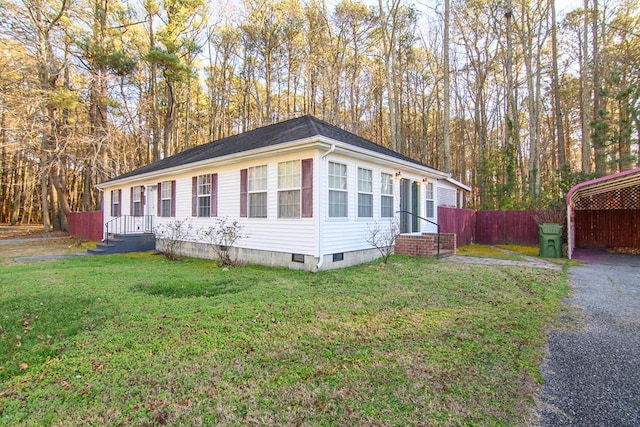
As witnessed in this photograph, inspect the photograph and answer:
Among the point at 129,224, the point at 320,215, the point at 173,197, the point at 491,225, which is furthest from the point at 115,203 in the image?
the point at 491,225

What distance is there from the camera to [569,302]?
4656 millimetres

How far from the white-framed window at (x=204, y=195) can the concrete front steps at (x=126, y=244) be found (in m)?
3.24

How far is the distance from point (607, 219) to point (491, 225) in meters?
3.70

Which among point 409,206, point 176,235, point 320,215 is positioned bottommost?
point 176,235

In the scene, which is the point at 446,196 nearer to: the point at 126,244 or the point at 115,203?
the point at 126,244

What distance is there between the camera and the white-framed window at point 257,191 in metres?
7.87

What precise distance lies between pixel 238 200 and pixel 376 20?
15.8 meters

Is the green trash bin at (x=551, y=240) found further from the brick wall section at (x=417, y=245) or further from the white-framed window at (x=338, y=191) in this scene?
the white-framed window at (x=338, y=191)

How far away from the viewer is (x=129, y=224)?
42.5 feet

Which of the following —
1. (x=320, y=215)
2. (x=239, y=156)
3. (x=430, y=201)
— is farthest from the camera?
(x=430, y=201)

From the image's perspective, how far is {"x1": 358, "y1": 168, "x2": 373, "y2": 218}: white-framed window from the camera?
7977mm

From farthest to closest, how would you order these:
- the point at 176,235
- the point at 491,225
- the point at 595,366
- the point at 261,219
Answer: the point at 491,225 < the point at 176,235 < the point at 261,219 < the point at 595,366

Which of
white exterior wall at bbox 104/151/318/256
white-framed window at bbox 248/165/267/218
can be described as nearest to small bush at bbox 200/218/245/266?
white exterior wall at bbox 104/151/318/256

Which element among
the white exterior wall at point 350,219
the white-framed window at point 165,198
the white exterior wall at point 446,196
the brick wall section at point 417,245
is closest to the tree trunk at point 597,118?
the white exterior wall at point 446,196
